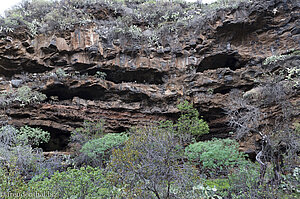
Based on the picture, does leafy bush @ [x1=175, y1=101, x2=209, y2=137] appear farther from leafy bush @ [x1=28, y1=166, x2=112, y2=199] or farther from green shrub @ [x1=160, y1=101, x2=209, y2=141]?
leafy bush @ [x1=28, y1=166, x2=112, y2=199]

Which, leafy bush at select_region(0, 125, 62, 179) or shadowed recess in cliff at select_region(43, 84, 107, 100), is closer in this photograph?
leafy bush at select_region(0, 125, 62, 179)

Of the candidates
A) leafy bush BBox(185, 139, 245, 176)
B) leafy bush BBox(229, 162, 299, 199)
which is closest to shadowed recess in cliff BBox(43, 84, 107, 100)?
leafy bush BBox(185, 139, 245, 176)

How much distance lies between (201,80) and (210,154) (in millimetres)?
8247

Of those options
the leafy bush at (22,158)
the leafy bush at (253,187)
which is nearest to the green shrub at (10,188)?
the leafy bush at (22,158)

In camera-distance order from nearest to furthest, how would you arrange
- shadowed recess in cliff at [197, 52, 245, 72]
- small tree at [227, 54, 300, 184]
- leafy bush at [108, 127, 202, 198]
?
leafy bush at [108, 127, 202, 198]
small tree at [227, 54, 300, 184]
shadowed recess in cliff at [197, 52, 245, 72]

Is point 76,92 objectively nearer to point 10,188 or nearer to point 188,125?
point 188,125

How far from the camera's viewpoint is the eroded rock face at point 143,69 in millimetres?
17141

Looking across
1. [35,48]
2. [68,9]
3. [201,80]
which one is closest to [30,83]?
[35,48]

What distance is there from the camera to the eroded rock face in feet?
56.2

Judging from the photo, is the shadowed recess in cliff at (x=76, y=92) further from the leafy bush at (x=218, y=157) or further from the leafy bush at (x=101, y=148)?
the leafy bush at (x=218, y=157)

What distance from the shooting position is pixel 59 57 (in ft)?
62.8

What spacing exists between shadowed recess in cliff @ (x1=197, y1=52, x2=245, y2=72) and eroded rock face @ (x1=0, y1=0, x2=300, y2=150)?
96 mm

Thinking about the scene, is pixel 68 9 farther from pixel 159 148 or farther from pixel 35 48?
pixel 159 148

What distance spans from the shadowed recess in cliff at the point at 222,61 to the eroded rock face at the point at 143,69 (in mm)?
96
